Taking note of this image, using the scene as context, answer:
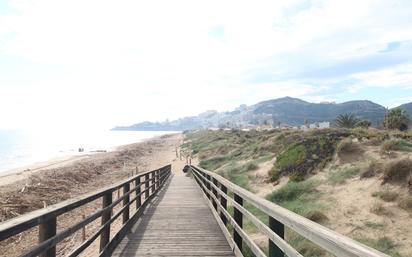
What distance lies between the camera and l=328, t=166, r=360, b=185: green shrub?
14.3 m

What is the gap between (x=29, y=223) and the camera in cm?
346

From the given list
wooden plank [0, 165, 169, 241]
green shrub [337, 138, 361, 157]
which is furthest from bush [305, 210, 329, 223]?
wooden plank [0, 165, 169, 241]

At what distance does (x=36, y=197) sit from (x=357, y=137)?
16.8 metres

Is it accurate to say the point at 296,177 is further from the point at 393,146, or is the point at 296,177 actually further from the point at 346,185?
the point at 393,146

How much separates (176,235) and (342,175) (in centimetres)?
880

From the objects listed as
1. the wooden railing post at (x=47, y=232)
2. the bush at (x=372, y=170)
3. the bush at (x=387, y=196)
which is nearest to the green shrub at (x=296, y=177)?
the bush at (x=372, y=170)

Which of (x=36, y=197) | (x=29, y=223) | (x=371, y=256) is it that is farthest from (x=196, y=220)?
(x=36, y=197)

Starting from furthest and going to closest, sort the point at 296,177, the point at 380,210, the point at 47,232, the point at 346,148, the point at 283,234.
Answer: the point at 346,148
the point at 296,177
the point at 380,210
the point at 283,234
the point at 47,232

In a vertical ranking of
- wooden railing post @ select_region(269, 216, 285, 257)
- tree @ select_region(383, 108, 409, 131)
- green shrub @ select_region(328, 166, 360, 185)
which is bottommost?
green shrub @ select_region(328, 166, 360, 185)

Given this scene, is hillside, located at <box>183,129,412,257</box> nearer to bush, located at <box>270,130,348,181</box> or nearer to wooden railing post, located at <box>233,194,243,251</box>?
bush, located at <box>270,130,348,181</box>

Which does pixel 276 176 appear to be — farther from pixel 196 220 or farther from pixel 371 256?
pixel 371 256

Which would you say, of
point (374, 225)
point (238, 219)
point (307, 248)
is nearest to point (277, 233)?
point (238, 219)

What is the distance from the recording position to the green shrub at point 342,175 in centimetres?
1428

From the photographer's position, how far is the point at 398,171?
12.3 m
